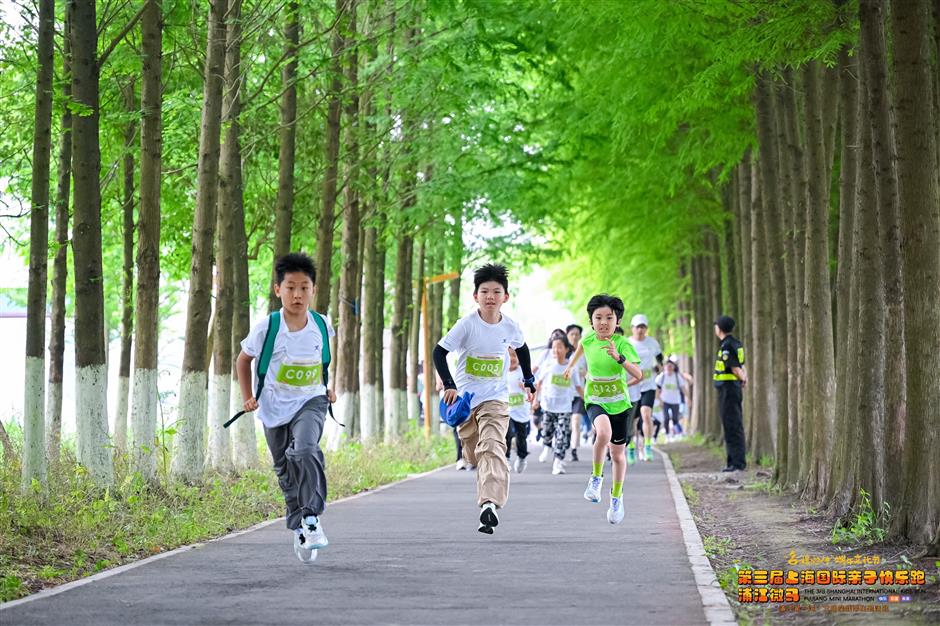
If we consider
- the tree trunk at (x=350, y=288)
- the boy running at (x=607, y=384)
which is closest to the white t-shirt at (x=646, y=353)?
the tree trunk at (x=350, y=288)

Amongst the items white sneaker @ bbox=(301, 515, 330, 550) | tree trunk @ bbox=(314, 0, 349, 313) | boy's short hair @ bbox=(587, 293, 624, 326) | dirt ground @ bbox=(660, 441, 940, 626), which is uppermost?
→ tree trunk @ bbox=(314, 0, 349, 313)

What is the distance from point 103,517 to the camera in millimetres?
12094

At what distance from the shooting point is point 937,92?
12.7m

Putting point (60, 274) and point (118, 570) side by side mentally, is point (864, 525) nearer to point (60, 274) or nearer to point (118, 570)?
point (118, 570)

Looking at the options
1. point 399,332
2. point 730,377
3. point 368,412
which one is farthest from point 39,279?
point 399,332

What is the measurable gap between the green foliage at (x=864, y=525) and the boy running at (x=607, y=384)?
2140 mm

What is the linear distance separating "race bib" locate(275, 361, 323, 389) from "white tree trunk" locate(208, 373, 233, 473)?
8.09 m

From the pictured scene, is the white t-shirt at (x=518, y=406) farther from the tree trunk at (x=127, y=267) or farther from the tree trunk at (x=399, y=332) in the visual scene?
the tree trunk at (x=399, y=332)

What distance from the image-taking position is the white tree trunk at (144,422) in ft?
47.3

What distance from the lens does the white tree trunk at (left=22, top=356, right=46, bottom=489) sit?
1266 centimetres

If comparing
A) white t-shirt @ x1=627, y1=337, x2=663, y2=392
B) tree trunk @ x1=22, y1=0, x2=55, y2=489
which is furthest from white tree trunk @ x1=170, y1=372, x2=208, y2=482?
white t-shirt @ x1=627, y1=337, x2=663, y2=392

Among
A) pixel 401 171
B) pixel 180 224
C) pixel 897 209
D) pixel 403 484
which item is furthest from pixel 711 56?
pixel 401 171

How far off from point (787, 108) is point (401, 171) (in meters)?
11.5

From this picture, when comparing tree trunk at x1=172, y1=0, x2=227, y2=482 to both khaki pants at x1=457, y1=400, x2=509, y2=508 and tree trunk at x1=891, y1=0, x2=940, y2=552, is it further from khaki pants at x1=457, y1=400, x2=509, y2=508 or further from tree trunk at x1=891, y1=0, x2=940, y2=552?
tree trunk at x1=891, y1=0, x2=940, y2=552
